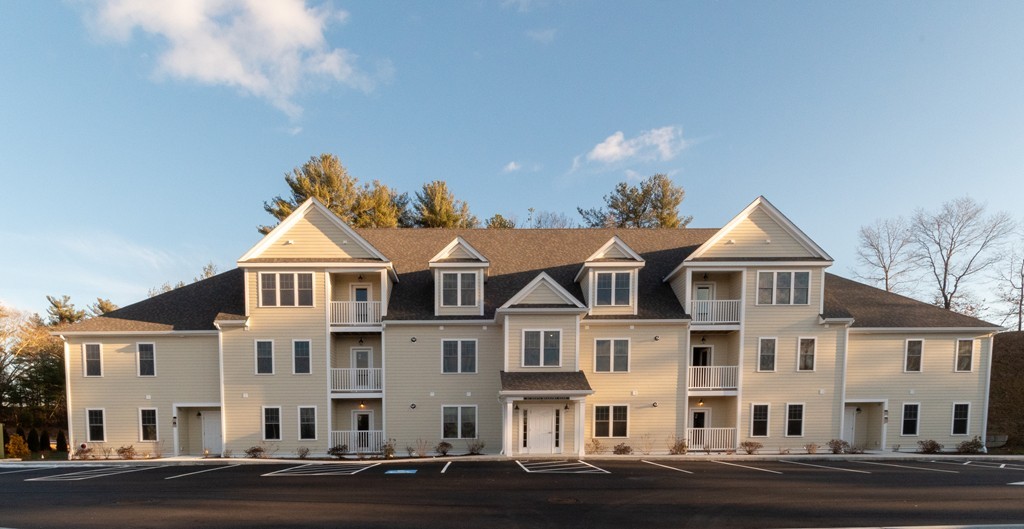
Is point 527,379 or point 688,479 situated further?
point 527,379

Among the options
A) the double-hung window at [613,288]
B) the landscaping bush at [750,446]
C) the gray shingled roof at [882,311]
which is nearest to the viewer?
the landscaping bush at [750,446]

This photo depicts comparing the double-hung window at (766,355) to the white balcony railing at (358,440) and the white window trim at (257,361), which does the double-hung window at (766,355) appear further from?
the white window trim at (257,361)

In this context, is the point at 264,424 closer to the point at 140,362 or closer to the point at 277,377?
the point at 277,377

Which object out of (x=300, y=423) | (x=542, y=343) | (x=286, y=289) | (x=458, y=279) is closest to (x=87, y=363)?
(x=286, y=289)

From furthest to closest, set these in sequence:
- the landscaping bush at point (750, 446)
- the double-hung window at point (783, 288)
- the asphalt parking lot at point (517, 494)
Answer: the double-hung window at point (783, 288) < the landscaping bush at point (750, 446) < the asphalt parking lot at point (517, 494)

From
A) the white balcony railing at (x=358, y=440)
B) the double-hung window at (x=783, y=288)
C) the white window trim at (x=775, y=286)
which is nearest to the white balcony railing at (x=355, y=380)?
the white balcony railing at (x=358, y=440)

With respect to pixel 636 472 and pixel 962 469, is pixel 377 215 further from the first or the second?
pixel 962 469

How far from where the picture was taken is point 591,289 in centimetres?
1780

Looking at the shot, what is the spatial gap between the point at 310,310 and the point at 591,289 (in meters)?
12.2

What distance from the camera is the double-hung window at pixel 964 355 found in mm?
18109

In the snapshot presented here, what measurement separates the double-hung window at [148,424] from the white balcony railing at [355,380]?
7872 mm

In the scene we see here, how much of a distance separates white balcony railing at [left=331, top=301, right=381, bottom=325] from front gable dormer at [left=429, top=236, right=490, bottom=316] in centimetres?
268

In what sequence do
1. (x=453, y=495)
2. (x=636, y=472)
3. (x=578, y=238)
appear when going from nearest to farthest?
(x=453, y=495) → (x=636, y=472) → (x=578, y=238)

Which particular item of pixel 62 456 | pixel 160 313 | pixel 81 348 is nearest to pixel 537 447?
pixel 160 313
